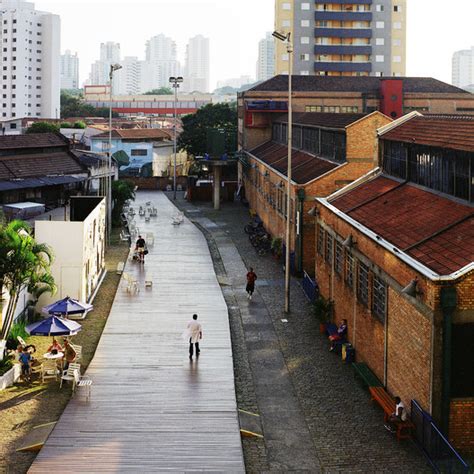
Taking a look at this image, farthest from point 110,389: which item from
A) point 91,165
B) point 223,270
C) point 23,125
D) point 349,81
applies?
point 23,125

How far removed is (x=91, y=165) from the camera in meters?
58.9

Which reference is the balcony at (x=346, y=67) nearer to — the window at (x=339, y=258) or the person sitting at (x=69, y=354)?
the window at (x=339, y=258)

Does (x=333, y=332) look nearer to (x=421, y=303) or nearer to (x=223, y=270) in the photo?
(x=421, y=303)

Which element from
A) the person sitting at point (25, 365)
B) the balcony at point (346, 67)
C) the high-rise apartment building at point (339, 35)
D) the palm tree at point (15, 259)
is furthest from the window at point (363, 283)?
the balcony at point (346, 67)

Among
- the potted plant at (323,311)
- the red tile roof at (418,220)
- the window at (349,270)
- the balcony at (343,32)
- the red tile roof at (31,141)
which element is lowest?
the potted plant at (323,311)

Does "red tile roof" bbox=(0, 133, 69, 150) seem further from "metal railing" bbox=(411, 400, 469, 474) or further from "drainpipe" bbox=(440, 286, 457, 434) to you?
"drainpipe" bbox=(440, 286, 457, 434)

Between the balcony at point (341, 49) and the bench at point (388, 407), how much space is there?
347 ft

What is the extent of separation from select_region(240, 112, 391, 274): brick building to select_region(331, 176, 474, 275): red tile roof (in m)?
4.99

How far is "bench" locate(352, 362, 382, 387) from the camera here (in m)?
22.0

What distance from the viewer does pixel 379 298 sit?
901 inches

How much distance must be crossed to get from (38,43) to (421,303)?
172 meters

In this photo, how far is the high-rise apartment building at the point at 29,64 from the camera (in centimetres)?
17262

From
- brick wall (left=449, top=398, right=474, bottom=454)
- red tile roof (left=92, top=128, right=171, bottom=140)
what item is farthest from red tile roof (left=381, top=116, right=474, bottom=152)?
red tile roof (left=92, top=128, right=171, bottom=140)

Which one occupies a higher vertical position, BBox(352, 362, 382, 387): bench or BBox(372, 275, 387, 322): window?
BBox(372, 275, 387, 322): window
